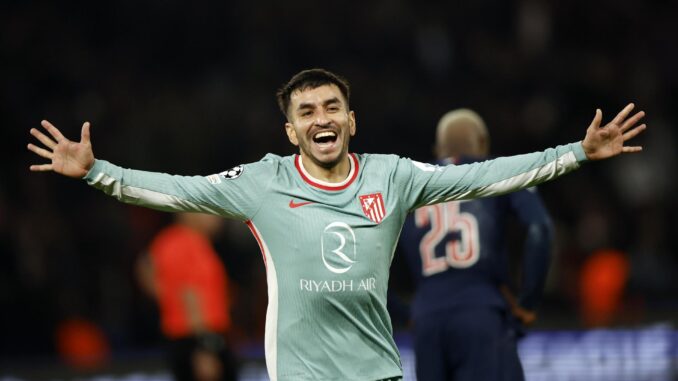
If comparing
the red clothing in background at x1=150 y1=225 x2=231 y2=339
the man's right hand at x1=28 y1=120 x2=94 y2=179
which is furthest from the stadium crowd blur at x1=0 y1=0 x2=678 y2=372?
the man's right hand at x1=28 y1=120 x2=94 y2=179

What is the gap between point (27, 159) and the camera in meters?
12.7

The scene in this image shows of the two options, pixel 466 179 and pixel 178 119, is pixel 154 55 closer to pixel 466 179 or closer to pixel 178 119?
pixel 178 119

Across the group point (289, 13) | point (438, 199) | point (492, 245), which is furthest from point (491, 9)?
point (438, 199)

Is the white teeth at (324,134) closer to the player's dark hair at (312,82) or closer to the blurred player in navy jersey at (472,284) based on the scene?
the player's dark hair at (312,82)

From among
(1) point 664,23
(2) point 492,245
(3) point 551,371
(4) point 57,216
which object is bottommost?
(3) point 551,371

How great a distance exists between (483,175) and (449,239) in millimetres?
1478

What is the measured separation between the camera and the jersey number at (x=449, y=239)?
576cm

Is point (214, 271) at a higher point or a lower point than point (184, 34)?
lower

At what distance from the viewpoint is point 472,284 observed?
5.70 meters

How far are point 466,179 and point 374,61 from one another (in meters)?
9.83

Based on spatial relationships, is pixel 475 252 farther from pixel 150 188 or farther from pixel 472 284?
pixel 150 188

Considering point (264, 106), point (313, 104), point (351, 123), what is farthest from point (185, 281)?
point (264, 106)

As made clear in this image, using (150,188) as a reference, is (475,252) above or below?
below

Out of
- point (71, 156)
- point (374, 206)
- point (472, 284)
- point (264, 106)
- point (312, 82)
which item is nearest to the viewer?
point (71, 156)
